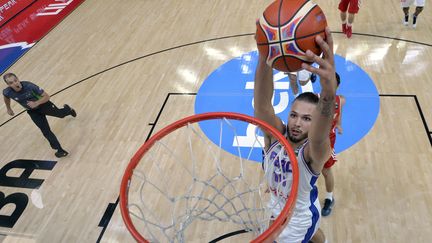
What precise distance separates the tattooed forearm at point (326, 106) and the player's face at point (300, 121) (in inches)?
22.3

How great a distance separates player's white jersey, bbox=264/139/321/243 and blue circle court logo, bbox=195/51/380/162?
59.2 inches

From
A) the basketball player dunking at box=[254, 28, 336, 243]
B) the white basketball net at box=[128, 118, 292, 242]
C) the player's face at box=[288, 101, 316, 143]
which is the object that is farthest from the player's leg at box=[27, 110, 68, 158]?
the player's face at box=[288, 101, 316, 143]

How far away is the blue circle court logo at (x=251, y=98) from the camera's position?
13.8ft

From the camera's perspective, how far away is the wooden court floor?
137 inches

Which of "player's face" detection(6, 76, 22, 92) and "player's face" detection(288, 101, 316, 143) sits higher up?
"player's face" detection(288, 101, 316, 143)

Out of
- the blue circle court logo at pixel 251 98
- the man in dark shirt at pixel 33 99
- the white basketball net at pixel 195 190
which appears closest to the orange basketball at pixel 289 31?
the white basketball net at pixel 195 190

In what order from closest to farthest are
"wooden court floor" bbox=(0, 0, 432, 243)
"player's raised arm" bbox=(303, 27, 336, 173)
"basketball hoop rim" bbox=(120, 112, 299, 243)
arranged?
"player's raised arm" bbox=(303, 27, 336, 173) → "basketball hoop rim" bbox=(120, 112, 299, 243) → "wooden court floor" bbox=(0, 0, 432, 243)

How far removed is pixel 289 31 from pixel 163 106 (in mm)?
3436

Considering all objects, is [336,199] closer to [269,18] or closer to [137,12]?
[269,18]

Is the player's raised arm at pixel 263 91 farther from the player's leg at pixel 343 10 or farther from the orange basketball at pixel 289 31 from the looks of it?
the player's leg at pixel 343 10

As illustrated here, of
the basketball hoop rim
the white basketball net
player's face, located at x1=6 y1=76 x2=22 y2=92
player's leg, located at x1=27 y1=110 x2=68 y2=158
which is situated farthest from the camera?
player's leg, located at x1=27 y1=110 x2=68 y2=158

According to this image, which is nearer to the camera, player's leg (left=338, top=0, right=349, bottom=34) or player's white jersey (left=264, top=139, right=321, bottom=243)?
player's white jersey (left=264, top=139, right=321, bottom=243)

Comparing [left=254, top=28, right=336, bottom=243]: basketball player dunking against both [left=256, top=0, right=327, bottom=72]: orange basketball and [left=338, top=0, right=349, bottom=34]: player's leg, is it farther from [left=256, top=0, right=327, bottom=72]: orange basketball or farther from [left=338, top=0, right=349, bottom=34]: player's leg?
[left=338, top=0, right=349, bottom=34]: player's leg

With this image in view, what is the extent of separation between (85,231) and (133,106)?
2.13 meters
